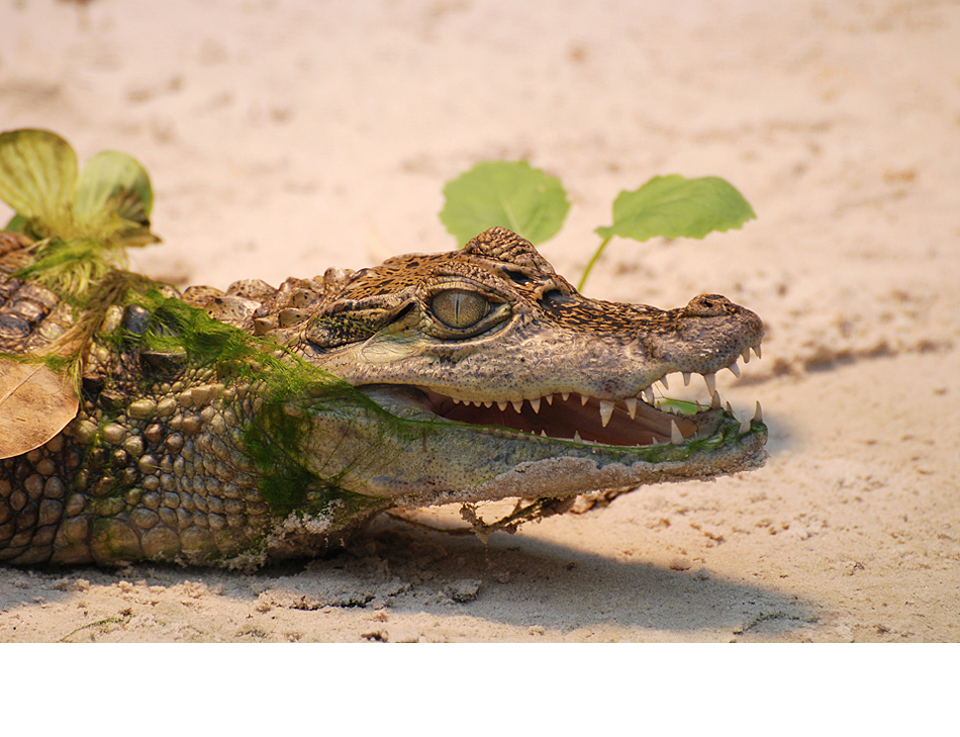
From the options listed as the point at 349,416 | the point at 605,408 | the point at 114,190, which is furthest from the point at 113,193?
the point at 605,408

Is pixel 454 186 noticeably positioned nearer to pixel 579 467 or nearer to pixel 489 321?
pixel 489 321

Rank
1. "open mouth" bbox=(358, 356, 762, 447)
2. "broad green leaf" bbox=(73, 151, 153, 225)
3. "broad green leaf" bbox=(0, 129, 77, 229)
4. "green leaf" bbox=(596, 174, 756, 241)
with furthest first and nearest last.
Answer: "broad green leaf" bbox=(73, 151, 153, 225) → "broad green leaf" bbox=(0, 129, 77, 229) → "green leaf" bbox=(596, 174, 756, 241) → "open mouth" bbox=(358, 356, 762, 447)

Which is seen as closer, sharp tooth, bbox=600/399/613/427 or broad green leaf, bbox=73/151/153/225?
sharp tooth, bbox=600/399/613/427

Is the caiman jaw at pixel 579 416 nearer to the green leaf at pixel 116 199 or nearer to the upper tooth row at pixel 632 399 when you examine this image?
the upper tooth row at pixel 632 399

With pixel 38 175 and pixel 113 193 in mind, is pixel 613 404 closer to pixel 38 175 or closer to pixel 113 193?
pixel 113 193

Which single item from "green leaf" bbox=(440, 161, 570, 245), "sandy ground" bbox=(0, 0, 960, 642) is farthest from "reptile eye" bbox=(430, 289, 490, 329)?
"green leaf" bbox=(440, 161, 570, 245)

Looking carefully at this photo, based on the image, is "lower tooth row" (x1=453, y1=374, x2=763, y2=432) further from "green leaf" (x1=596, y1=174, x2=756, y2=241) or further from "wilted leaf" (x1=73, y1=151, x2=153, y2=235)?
"wilted leaf" (x1=73, y1=151, x2=153, y2=235)
